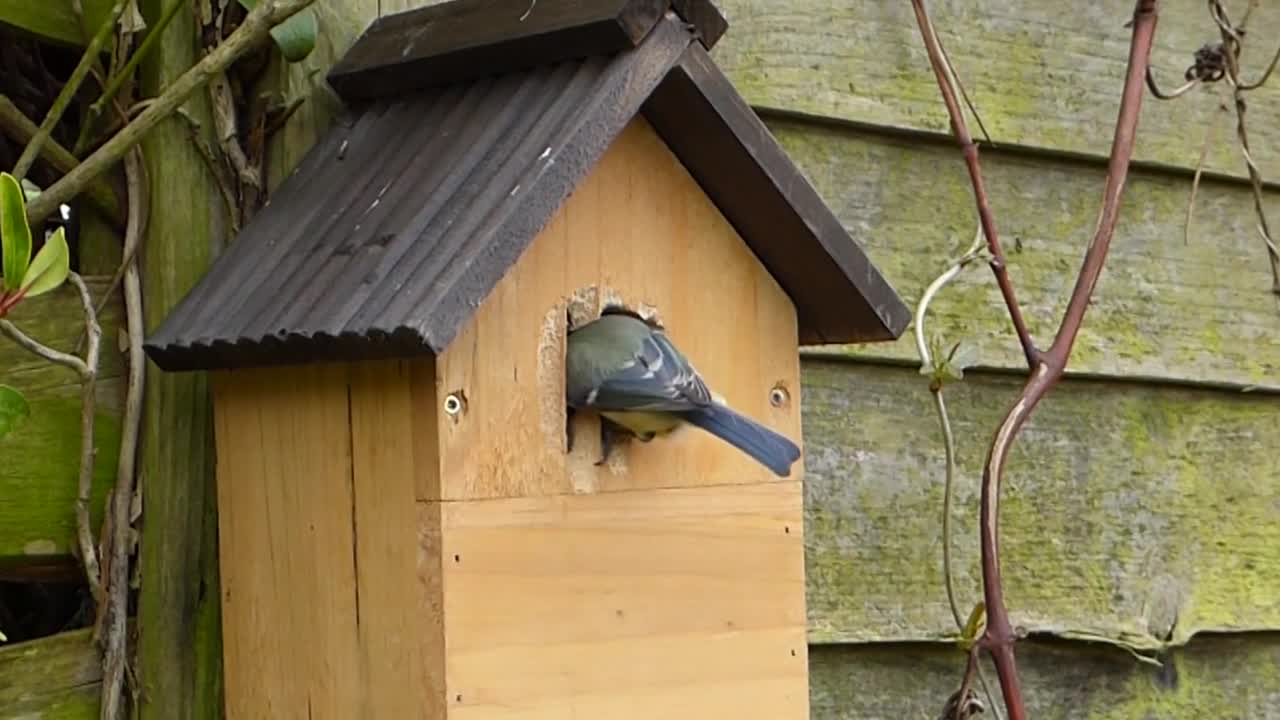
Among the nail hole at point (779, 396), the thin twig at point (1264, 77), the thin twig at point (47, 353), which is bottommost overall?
the nail hole at point (779, 396)

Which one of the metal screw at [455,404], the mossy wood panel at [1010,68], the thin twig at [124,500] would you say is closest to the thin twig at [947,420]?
Answer: the mossy wood panel at [1010,68]

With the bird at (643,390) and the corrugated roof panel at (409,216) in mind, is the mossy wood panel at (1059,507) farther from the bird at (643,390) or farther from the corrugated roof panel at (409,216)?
the corrugated roof panel at (409,216)

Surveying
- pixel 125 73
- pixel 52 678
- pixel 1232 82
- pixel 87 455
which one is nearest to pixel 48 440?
pixel 87 455

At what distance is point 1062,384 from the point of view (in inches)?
74.0

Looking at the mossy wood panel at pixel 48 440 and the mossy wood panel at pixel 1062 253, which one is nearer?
the mossy wood panel at pixel 48 440

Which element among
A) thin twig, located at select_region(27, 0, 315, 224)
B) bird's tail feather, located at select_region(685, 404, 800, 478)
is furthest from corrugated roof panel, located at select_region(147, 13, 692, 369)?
bird's tail feather, located at select_region(685, 404, 800, 478)

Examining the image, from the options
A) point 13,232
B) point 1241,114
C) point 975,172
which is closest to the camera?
point 13,232

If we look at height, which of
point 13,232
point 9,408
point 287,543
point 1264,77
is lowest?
point 287,543

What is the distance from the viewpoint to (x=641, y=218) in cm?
134

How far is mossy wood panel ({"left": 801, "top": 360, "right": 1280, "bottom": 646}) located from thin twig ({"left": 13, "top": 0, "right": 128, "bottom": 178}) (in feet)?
2.44

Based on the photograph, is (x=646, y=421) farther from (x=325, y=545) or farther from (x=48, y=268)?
(x=48, y=268)

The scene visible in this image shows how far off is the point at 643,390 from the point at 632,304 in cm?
12

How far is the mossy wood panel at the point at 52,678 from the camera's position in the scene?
1.30 metres

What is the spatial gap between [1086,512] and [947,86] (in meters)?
0.49
